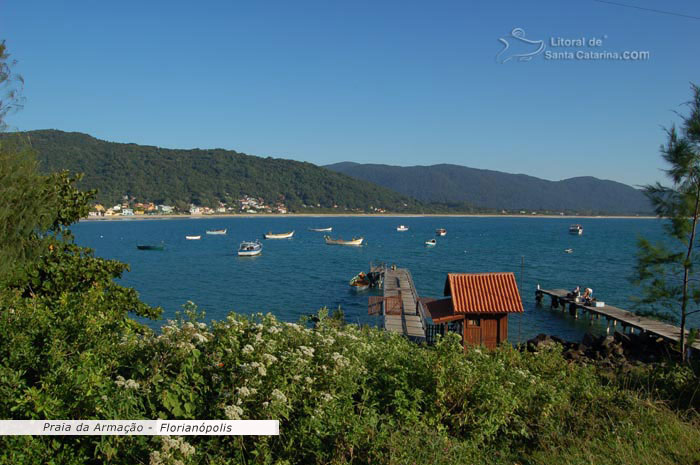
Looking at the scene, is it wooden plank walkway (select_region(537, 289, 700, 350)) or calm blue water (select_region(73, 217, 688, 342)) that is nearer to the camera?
wooden plank walkway (select_region(537, 289, 700, 350))

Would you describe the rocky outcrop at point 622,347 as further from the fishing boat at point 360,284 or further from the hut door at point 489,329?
the fishing boat at point 360,284

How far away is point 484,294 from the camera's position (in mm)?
19422

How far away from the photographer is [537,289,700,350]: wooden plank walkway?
971 inches

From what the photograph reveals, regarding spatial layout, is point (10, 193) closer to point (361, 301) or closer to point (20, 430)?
point (20, 430)

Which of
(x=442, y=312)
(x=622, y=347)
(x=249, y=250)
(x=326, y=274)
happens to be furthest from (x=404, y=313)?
(x=249, y=250)

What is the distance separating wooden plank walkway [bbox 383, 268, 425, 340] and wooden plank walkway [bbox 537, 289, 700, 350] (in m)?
9.16

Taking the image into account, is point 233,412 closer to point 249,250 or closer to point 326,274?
point 326,274

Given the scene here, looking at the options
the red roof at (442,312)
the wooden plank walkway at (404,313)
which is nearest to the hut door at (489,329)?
the red roof at (442,312)

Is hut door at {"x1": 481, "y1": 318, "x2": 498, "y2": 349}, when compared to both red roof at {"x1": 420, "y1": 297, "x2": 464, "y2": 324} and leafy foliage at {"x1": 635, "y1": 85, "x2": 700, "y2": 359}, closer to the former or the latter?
red roof at {"x1": 420, "y1": 297, "x2": 464, "y2": 324}

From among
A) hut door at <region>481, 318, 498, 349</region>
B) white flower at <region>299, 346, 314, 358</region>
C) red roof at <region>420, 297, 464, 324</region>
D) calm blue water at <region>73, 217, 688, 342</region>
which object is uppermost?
white flower at <region>299, 346, 314, 358</region>

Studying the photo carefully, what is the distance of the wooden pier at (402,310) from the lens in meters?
24.2

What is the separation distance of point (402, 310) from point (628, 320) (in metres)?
12.9

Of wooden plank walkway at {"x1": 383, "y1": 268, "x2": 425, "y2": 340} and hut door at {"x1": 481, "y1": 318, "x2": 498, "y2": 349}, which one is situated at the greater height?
hut door at {"x1": 481, "y1": 318, "x2": 498, "y2": 349}

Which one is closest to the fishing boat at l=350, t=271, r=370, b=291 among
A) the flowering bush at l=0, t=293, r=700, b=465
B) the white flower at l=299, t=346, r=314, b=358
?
the flowering bush at l=0, t=293, r=700, b=465
